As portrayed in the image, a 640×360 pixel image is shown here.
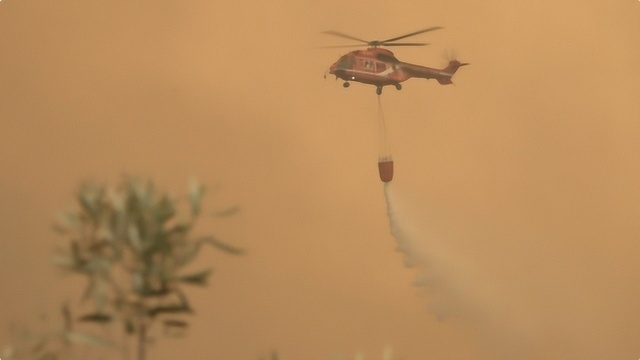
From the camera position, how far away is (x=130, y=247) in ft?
5.95

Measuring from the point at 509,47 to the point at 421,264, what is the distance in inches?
67.7

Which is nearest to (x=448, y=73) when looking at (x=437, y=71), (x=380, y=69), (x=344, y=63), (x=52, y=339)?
(x=437, y=71)

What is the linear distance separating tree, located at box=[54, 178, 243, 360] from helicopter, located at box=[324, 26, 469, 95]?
17.5ft

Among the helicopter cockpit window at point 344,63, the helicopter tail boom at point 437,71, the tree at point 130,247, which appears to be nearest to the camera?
the tree at point 130,247

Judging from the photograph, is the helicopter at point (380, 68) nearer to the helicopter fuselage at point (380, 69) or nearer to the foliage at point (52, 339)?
the helicopter fuselage at point (380, 69)

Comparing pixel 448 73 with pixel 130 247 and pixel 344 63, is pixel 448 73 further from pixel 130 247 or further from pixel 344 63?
pixel 130 247

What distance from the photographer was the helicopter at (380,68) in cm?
715

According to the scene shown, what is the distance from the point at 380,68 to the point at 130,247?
5.54m

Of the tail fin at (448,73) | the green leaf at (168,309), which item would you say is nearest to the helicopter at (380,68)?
the tail fin at (448,73)

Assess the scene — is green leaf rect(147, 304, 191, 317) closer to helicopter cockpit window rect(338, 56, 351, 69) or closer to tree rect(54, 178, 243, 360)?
tree rect(54, 178, 243, 360)

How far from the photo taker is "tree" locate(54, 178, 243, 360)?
180 centimetres

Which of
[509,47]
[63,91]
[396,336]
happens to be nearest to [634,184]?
[509,47]

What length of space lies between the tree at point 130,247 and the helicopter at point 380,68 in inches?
210

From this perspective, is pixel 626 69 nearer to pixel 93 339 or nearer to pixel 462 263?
pixel 462 263
